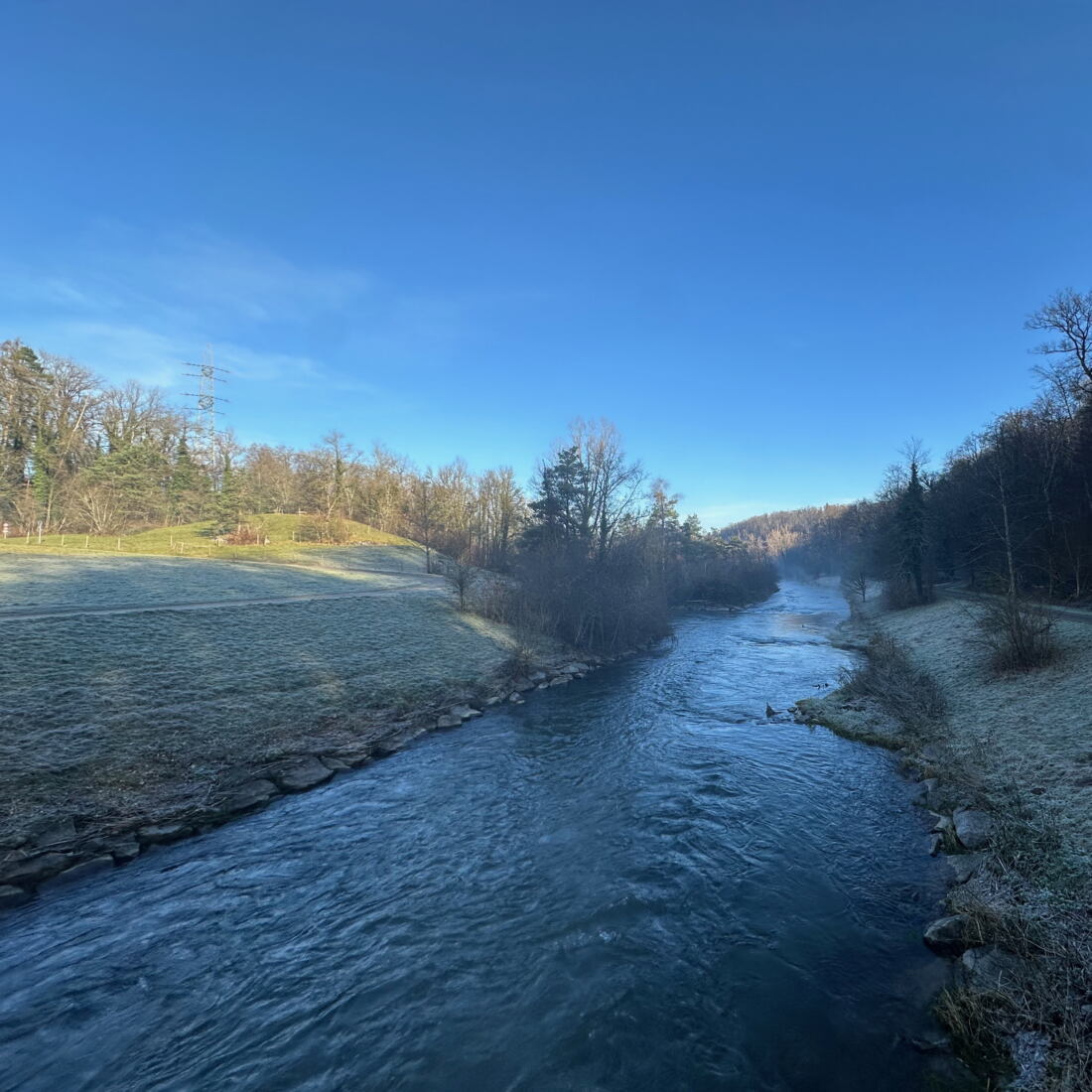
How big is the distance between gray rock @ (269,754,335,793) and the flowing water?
530mm

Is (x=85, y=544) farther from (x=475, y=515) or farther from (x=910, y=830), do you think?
(x=910, y=830)

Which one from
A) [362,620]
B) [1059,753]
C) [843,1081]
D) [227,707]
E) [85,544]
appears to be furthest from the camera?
[85,544]

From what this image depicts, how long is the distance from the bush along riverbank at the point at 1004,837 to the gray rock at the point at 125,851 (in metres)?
12.8

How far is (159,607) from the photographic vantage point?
2281 cm

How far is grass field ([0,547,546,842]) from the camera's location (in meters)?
11.5

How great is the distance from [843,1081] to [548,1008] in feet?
10.6

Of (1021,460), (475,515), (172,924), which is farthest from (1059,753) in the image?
(475,515)

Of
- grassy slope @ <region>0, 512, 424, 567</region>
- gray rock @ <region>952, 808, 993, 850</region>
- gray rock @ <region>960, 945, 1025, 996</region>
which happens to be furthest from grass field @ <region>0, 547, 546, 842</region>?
gray rock @ <region>952, 808, 993, 850</region>

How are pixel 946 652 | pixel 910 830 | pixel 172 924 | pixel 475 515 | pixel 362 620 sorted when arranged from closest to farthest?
pixel 172 924
pixel 910 830
pixel 946 652
pixel 362 620
pixel 475 515

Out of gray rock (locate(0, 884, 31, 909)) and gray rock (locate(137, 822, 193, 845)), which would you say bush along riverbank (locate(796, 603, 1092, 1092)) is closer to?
gray rock (locate(137, 822, 193, 845))

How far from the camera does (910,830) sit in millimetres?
10531

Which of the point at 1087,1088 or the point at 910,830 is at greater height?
the point at 1087,1088

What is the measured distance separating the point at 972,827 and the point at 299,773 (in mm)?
14756

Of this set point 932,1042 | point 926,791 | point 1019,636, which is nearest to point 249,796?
point 932,1042
